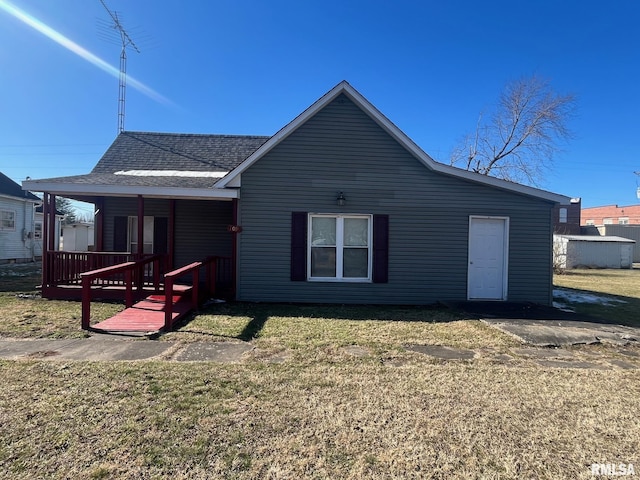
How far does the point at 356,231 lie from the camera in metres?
8.27

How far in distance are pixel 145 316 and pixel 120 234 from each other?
17.3 ft

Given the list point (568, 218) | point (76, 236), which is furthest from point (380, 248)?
point (568, 218)

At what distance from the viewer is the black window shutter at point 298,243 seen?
8078 millimetres

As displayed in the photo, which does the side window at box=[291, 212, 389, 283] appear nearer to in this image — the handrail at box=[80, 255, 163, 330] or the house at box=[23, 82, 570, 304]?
the house at box=[23, 82, 570, 304]

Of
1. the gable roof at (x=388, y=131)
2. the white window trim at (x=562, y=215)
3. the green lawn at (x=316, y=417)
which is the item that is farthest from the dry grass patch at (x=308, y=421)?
the white window trim at (x=562, y=215)

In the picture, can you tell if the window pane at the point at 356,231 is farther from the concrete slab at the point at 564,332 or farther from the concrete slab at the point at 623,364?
the concrete slab at the point at 623,364

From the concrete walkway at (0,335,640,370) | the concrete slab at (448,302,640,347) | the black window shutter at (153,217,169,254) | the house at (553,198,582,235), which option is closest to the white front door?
the concrete slab at (448,302,640,347)

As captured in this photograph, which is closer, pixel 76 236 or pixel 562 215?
pixel 76 236

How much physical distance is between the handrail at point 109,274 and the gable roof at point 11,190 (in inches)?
544

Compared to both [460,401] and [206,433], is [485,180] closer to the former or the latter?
[460,401]

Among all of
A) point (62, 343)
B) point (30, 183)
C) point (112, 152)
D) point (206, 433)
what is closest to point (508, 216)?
point (206, 433)

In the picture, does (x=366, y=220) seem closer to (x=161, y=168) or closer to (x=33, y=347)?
(x=33, y=347)

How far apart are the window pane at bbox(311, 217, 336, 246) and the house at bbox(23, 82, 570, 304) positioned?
2cm

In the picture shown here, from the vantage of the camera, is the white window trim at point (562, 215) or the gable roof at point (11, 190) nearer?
the gable roof at point (11, 190)
